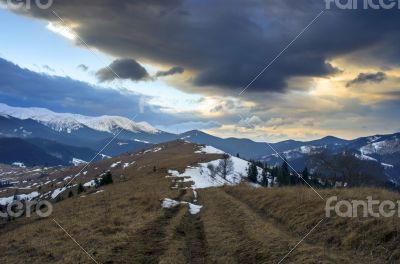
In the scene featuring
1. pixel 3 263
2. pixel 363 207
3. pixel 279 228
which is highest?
pixel 363 207

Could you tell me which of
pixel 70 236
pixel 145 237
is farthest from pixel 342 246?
pixel 70 236

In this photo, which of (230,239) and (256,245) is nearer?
(256,245)

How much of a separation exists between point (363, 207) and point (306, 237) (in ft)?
15.9

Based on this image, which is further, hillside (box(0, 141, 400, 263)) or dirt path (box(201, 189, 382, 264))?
hillside (box(0, 141, 400, 263))

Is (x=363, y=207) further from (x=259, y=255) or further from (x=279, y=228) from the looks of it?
(x=259, y=255)

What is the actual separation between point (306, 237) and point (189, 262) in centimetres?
689

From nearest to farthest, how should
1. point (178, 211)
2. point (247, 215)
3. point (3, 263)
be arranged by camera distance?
point (3, 263)
point (247, 215)
point (178, 211)

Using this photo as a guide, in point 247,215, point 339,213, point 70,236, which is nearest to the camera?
point 339,213

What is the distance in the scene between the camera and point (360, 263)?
610 inches

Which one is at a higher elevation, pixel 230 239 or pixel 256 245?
pixel 256 245

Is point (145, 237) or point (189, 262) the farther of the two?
point (145, 237)

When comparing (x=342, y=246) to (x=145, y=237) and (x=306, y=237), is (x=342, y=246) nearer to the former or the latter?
(x=306, y=237)

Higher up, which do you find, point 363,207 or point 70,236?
point 363,207

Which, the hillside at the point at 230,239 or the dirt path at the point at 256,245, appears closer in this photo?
the dirt path at the point at 256,245
